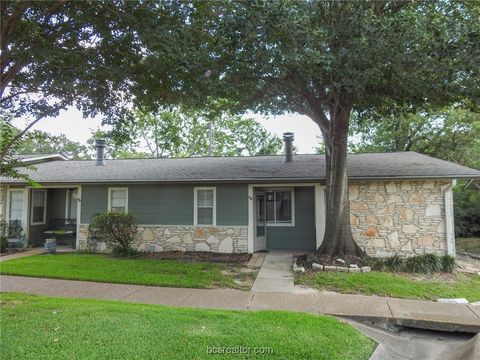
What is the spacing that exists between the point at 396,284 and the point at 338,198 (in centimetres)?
275

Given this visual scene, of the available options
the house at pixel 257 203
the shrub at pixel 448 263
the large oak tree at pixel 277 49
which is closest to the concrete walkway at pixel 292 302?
the shrub at pixel 448 263

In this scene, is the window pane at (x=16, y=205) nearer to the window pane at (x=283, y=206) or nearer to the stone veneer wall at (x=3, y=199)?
the stone veneer wall at (x=3, y=199)

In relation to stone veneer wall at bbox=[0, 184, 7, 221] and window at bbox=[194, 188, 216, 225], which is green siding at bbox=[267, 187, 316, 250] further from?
stone veneer wall at bbox=[0, 184, 7, 221]

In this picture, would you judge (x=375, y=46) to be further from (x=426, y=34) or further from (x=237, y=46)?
(x=237, y=46)

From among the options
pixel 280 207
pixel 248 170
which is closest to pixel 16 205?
pixel 248 170

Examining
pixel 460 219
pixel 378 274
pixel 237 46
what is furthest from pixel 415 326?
pixel 460 219

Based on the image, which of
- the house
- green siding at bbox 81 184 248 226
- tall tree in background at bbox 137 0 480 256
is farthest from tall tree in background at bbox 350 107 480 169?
tall tree in background at bbox 137 0 480 256

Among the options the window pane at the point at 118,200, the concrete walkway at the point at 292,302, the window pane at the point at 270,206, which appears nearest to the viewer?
the concrete walkway at the point at 292,302

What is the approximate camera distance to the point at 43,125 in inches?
273

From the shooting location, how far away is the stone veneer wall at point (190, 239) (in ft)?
33.8

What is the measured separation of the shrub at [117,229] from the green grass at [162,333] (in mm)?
4923

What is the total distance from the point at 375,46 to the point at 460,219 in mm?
12265

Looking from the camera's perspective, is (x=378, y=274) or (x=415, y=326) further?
(x=378, y=274)

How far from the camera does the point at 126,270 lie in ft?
25.8
